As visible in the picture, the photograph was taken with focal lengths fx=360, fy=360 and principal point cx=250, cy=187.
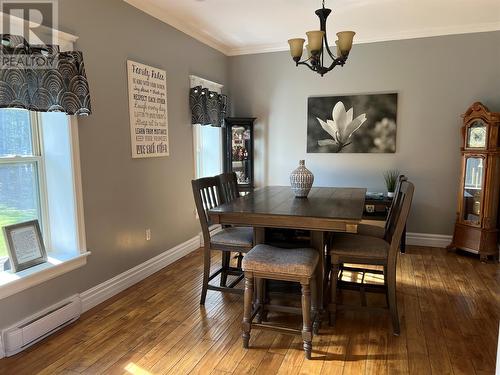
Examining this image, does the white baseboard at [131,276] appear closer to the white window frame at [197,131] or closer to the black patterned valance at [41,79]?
the white window frame at [197,131]

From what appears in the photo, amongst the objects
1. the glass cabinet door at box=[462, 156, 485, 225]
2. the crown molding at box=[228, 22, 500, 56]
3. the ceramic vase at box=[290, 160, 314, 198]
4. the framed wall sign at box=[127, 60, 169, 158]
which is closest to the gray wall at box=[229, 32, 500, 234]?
the crown molding at box=[228, 22, 500, 56]

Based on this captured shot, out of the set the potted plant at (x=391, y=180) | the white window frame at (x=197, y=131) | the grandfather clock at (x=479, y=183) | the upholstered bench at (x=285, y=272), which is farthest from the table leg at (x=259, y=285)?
the grandfather clock at (x=479, y=183)

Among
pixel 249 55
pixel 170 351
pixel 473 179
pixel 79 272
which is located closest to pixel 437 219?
pixel 473 179

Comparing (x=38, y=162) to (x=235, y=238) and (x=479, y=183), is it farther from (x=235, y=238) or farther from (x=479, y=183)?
(x=479, y=183)

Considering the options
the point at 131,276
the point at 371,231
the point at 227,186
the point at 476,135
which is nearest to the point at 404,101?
the point at 476,135

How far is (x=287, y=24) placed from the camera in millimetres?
3865

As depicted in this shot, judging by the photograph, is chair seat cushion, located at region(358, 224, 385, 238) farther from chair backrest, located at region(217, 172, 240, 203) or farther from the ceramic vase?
chair backrest, located at region(217, 172, 240, 203)

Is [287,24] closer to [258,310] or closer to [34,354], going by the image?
[258,310]

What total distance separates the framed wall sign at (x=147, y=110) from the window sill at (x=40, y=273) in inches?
39.6

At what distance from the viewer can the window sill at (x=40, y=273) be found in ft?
7.13

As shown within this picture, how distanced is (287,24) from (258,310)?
296cm

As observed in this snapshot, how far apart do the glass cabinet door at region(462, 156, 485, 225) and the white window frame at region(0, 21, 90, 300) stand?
3.82 metres

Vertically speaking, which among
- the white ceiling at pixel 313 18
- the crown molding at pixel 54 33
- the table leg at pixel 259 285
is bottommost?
the table leg at pixel 259 285

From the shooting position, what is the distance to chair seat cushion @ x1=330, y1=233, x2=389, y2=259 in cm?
238
